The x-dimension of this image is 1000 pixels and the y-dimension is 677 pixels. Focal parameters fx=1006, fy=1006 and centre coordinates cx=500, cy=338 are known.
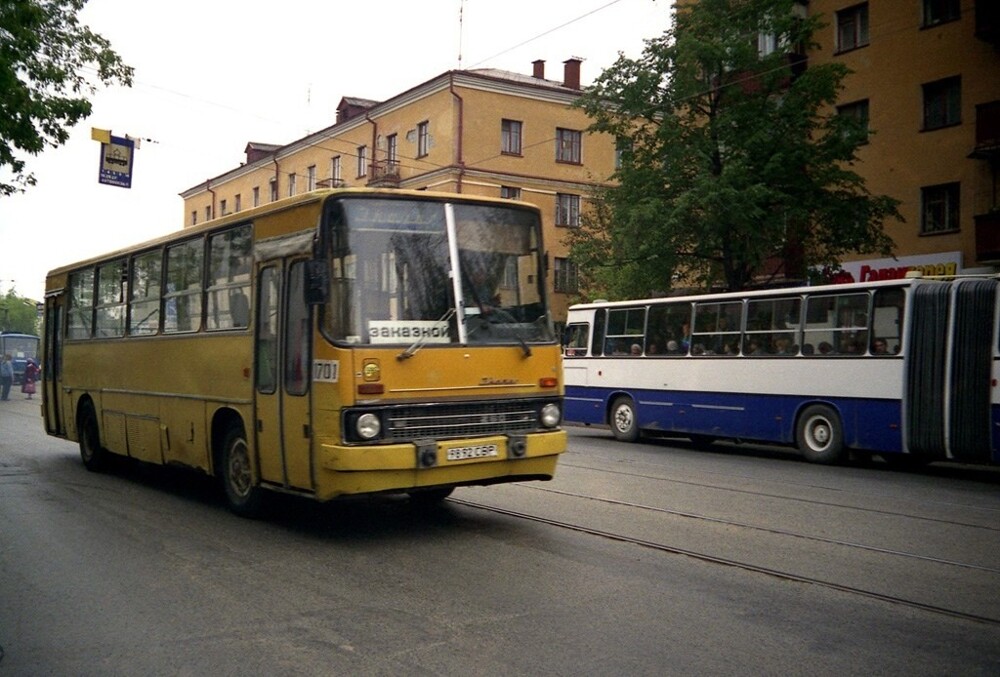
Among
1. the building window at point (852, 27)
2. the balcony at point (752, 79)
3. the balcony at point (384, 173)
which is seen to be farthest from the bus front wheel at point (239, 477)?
the balcony at point (384, 173)

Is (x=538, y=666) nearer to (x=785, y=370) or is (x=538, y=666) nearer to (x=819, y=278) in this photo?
(x=785, y=370)

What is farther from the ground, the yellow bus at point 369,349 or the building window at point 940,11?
the building window at point 940,11

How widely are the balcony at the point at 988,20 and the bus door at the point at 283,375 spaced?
2342cm

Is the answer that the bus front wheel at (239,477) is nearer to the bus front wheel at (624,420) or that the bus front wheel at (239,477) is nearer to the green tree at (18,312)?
the bus front wheel at (624,420)

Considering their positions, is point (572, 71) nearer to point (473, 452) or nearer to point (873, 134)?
point (873, 134)

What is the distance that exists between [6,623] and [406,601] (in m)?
2.29

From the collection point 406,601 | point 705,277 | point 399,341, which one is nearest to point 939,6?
point 705,277

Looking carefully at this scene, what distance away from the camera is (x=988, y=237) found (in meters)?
25.2

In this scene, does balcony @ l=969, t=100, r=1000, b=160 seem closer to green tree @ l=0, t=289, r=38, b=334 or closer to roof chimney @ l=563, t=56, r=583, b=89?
roof chimney @ l=563, t=56, r=583, b=89

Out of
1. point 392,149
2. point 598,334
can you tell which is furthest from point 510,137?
point 598,334

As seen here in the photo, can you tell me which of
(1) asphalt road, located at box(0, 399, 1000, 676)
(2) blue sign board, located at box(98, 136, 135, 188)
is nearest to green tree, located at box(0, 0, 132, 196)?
(2) blue sign board, located at box(98, 136, 135, 188)

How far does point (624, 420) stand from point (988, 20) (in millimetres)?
15158

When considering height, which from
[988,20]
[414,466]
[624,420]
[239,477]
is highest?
[988,20]

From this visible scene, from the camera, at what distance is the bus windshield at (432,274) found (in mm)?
7887
